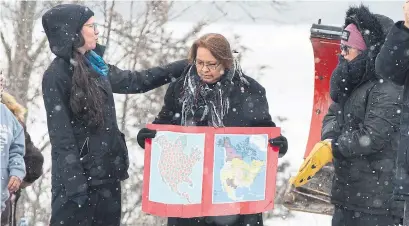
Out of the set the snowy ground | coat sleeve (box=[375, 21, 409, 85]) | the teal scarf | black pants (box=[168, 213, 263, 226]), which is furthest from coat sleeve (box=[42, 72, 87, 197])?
the snowy ground

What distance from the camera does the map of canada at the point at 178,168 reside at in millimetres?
4926

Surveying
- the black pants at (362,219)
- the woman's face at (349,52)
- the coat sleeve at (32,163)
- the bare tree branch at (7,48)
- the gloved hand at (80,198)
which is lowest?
the black pants at (362,219)

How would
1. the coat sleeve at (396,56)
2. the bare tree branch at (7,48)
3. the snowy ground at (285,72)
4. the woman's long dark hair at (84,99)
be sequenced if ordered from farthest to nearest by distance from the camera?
the snowy ground at (285,72) < the bare tree branch at (7,48) < the woman's long dark hair at (84,99) < the coat sleeve at (396,56)

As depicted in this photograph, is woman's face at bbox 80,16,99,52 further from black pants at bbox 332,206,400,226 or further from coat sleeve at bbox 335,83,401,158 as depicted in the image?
black pants at bbox 332,206,400,226

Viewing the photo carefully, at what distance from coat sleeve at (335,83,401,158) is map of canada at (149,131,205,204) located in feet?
2.84

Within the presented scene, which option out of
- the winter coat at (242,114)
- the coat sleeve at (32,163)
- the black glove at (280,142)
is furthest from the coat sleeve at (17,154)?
the black glove at (280,142)

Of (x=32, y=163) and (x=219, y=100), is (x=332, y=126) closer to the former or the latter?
(x=219, y=100)

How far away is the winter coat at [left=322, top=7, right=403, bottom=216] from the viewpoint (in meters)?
4.68

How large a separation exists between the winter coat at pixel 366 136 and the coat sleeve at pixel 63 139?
147 centimetres

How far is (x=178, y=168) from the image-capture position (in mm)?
4953

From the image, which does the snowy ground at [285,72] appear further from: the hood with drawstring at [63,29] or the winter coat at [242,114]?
the hood with drawstring at [63,29]

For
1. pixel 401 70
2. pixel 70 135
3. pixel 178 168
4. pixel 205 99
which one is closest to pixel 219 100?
pixel 205 99

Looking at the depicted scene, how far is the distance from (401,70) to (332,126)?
1.59 meters

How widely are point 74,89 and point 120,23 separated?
606 cm
